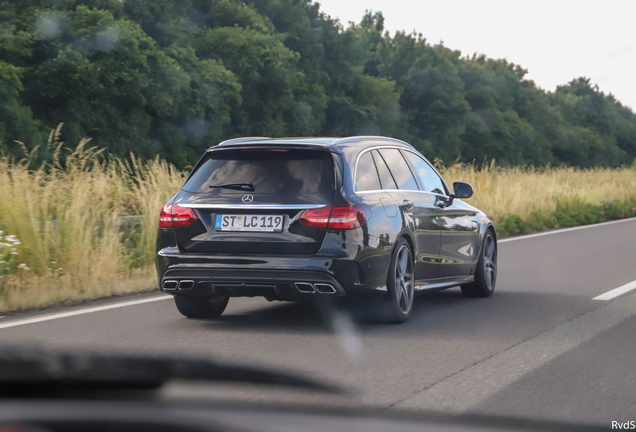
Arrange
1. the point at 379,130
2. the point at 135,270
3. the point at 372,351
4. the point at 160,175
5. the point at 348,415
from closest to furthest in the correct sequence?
1. the point at 348,415
2. the point at 372,351
3. the point at 135,270
4. the point at 160,175
5. the point at 379,130

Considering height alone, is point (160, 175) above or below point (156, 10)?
below

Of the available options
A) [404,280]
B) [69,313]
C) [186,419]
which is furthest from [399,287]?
[186,419]

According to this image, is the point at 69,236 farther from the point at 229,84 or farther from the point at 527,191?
the point at 229,84

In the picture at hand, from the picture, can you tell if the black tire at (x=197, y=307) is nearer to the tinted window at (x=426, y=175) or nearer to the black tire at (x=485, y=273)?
the tinted window at (x=426, y=175)

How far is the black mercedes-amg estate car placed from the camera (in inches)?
262

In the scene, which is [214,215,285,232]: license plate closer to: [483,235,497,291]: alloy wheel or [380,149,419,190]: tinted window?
[380,149,419,190]: tinted window

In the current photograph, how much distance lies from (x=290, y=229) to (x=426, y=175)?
236 centimetres

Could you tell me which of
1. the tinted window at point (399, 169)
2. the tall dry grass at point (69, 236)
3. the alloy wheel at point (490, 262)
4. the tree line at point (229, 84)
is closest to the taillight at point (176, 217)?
the tinted window at point (399, 169)

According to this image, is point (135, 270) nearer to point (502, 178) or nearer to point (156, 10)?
point (502, 178)

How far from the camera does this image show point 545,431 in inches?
62.1

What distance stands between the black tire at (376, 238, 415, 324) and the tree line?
102 ft

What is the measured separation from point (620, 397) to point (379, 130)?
6391 centimetres

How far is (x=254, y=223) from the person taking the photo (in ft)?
22.1

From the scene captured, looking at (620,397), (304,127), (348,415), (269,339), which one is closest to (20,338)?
(269,339)
